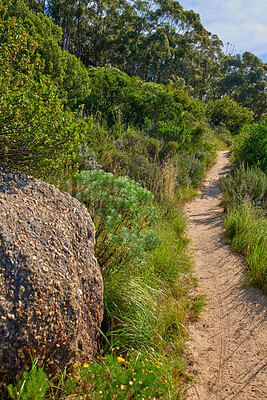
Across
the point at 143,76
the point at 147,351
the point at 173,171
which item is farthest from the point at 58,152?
the point at 143,76

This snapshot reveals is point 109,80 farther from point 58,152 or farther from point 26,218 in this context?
point 26,218

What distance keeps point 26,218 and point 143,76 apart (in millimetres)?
35680

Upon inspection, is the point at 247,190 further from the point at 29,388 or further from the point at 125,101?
the point at 29,388

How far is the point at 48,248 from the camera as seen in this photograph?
2.09m

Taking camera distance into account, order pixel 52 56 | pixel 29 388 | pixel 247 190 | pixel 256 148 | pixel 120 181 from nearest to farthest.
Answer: pixel 29 388, pixel 120 181, pixel 52 56, pixel 247 190, pixel 256 148

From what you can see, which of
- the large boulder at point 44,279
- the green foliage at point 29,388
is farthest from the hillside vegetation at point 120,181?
the large boulder at point 44,279

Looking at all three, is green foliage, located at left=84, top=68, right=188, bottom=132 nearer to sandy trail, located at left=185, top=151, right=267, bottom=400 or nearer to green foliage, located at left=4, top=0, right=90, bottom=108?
green foliage, located at left=4, top=0, right=90, bottom=108

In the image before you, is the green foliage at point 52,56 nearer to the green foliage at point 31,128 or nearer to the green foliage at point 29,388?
the green foliage at point 31,128

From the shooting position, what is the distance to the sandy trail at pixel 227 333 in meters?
2.53

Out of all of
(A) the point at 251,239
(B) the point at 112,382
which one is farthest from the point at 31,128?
(A) the point at 251,239

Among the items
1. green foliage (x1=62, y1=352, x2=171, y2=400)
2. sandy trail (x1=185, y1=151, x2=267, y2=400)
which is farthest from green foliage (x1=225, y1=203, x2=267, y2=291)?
green foliage (x1=62, y1=352, x2=171, y2=400)

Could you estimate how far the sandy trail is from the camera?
2.53 m

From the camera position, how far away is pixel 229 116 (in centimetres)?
2441

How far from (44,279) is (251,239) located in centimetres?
384
